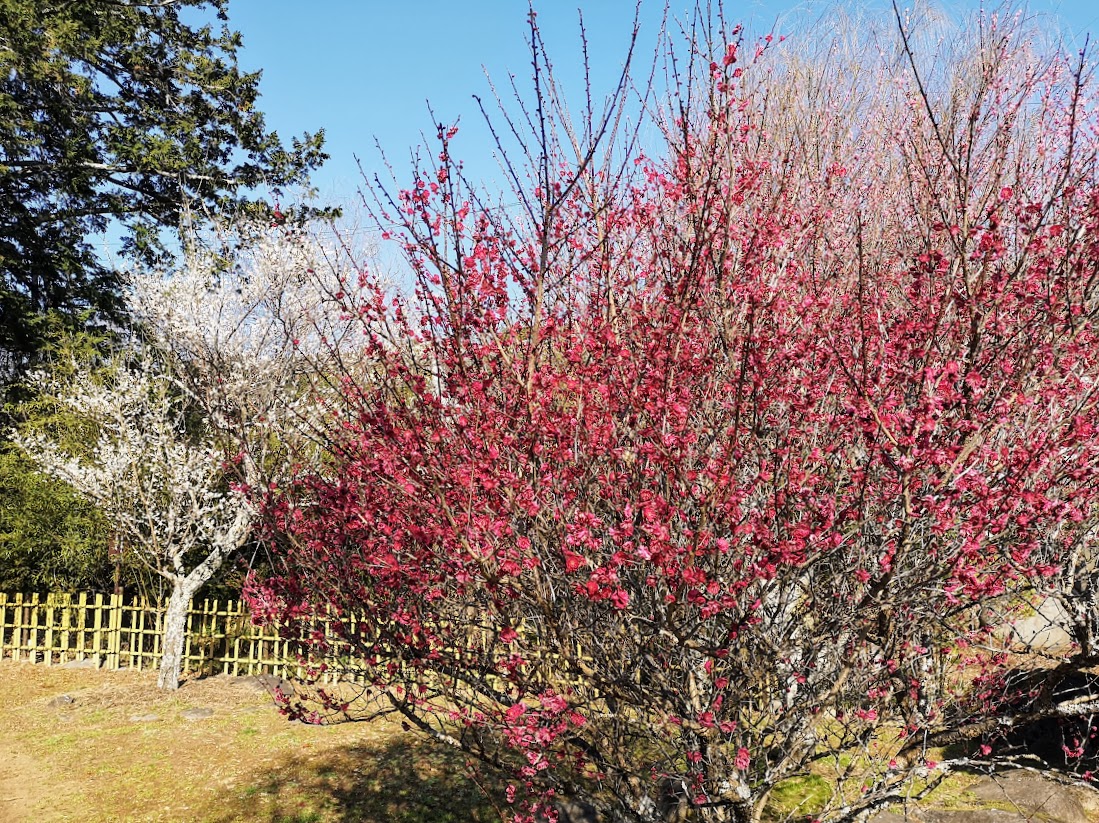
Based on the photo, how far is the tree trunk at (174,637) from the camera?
11.3 m

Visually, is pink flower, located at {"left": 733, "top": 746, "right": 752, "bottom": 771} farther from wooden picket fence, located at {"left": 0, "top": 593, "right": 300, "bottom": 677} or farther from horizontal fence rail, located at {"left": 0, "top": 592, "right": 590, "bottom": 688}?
wooden picket fence, located at {"left": 0, "top": 593, "right": 300, "bottom": 677}

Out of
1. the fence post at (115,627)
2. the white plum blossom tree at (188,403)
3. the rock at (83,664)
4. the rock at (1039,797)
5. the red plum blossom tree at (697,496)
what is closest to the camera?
the red plum blossom tree at (697,496)

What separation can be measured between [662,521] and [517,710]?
0.90m

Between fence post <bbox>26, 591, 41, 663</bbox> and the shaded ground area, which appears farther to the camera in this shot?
fence post <bbox>26, 591, 41, 663</bbox>

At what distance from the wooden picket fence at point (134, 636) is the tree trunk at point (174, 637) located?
0.66 metres

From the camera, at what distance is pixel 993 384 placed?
3.39m

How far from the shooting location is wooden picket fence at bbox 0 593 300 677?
1245cm

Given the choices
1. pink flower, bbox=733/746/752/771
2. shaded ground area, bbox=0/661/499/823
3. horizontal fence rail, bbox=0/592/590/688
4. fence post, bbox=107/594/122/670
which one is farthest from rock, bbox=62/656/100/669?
pink flower, bbox=733/746/752/771

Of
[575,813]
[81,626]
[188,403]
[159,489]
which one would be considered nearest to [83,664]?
[81,626]

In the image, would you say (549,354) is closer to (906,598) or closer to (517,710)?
(517,710)

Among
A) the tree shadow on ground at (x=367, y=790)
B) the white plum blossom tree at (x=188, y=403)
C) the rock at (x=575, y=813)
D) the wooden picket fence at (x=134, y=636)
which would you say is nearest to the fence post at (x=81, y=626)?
the wooden picket fence at (x=134, y=636)

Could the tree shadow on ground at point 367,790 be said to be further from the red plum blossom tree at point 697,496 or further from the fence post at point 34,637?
the fence post at point 34,637

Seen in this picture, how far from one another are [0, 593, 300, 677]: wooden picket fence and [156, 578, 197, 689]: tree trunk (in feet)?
2.18

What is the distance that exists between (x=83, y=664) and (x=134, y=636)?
953 mm
